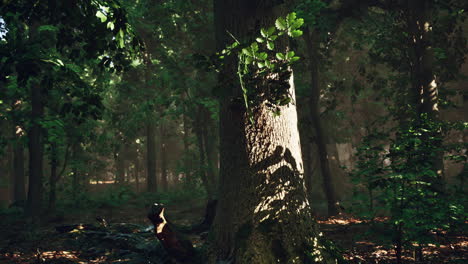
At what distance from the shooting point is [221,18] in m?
5.81

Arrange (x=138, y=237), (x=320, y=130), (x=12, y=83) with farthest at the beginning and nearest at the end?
(x=320, y=130)
(x=12, y=83)
(x=138, y=237)

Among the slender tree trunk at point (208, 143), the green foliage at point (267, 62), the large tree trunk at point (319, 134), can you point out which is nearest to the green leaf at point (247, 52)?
the green foliage at point (267, 62)

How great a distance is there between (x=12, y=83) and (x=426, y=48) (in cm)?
1126

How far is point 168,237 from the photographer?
19.0ft

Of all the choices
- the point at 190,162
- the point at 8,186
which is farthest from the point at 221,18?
the point at 8,186

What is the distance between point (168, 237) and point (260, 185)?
5.81 feet

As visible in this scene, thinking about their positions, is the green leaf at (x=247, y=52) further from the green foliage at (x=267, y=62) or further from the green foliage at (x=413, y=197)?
the green foliage at (x=413, y=197)

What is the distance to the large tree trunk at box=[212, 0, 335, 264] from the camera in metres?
5.07

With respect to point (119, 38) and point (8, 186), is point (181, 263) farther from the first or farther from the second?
point (8, 186)

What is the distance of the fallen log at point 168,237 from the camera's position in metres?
5.71

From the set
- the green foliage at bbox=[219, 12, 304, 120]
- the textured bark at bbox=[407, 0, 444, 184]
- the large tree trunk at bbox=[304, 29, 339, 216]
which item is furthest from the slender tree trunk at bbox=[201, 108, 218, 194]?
the green foliage at bbox=[219, 12, 304, 120]

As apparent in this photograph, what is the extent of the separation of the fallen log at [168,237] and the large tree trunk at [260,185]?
591mm

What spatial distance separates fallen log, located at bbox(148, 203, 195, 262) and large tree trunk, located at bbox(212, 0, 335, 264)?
0.59 m

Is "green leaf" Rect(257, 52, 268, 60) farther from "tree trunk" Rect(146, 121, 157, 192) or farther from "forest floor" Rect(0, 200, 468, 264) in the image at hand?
"tree trunk" Rect(146, 121, 157, 192)
